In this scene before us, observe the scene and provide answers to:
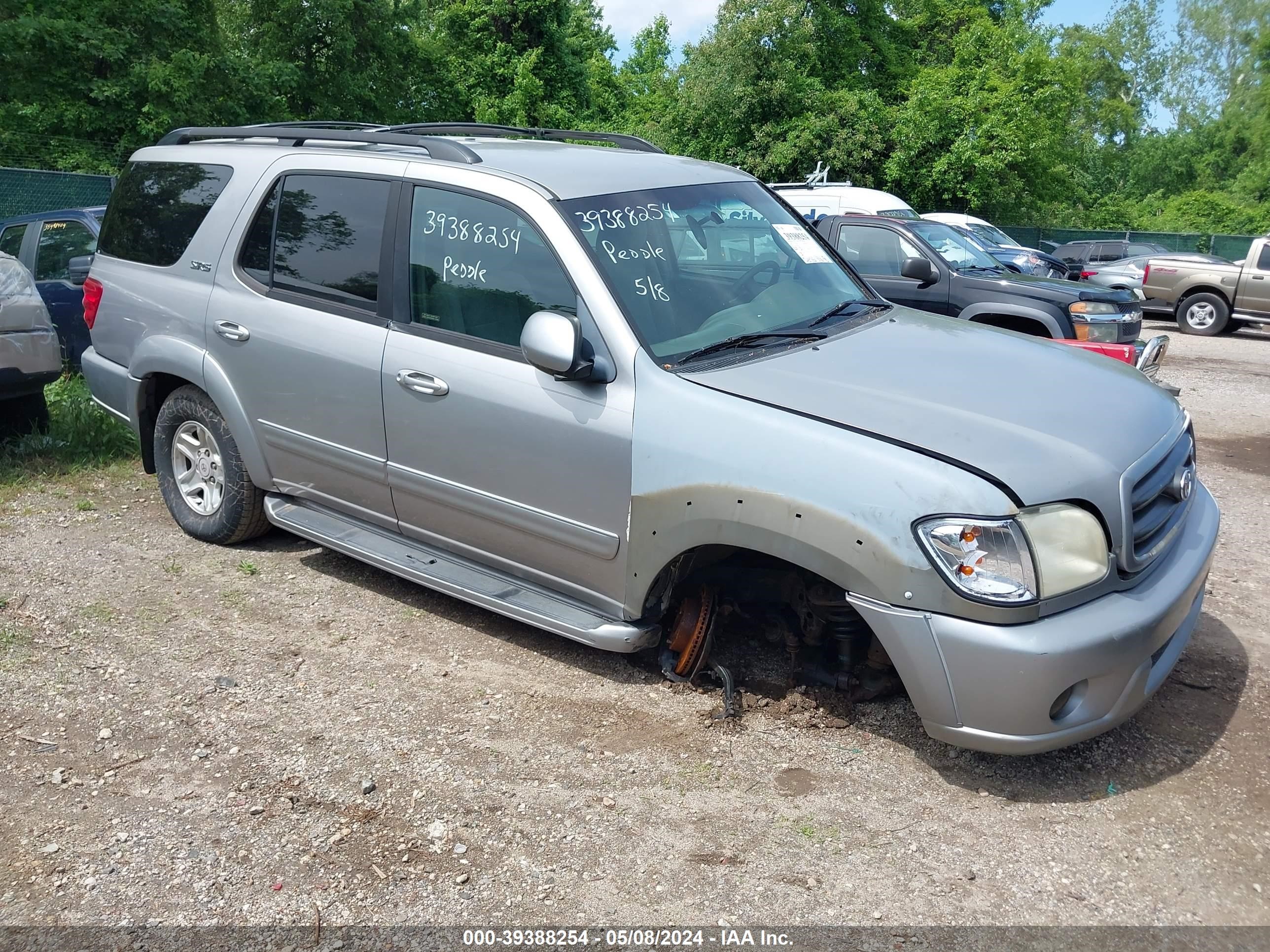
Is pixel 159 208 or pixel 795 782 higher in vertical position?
pixel 159 208

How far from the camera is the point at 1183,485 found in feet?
12.6

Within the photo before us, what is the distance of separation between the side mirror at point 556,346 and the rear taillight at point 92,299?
3207 millimetres

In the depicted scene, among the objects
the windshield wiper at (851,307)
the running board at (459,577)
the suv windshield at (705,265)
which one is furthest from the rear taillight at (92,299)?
the windshield wiper at (851,307)

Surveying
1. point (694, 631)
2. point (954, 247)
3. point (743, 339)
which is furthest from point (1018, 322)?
point (694, 631)

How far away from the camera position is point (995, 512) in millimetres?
3137

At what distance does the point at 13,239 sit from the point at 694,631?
29.2 feet

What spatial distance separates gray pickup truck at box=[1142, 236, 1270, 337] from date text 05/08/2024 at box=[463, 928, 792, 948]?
1748 centimetres

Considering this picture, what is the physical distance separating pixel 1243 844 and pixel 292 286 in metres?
4.25

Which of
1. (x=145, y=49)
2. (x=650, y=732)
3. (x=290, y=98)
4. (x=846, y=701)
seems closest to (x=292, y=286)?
(x=650, y=732)

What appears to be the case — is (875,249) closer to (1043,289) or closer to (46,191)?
(1043,289)

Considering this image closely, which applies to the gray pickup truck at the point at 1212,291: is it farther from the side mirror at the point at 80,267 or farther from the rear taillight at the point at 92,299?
the rear taillight at the point at 92,299

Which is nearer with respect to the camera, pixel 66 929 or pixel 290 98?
pixel 66 929

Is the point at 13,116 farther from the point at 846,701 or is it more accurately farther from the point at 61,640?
the point at 846,701

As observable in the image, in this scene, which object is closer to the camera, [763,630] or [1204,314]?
[763,630]
